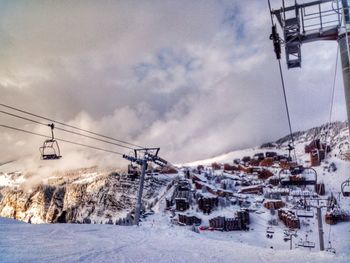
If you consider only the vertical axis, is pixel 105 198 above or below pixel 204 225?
above

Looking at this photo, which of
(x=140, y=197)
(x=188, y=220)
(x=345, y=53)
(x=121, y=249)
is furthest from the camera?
(x=188, y=220)

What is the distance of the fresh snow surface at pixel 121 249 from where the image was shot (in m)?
7.59

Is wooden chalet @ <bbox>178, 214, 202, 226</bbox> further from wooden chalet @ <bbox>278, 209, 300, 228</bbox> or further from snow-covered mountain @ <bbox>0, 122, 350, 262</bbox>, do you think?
wooden chalet @ <bbox>278, 209, 300, 228</bbox>

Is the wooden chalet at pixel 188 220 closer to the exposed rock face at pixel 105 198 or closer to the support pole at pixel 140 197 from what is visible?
the support pole at pixel 140 197

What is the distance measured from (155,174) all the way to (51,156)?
107 m

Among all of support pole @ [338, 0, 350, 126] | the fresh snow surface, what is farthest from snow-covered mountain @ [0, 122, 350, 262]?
support pole @ [338, 0, 350, 126]

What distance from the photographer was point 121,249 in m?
8.97

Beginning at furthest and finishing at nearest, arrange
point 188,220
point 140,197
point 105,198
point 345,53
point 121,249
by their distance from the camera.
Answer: point 105,198 < point 188,220 < point 140,197 < point 121,249 < point 345,53

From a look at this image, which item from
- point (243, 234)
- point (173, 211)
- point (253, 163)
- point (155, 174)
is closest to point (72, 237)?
point (243, 234)

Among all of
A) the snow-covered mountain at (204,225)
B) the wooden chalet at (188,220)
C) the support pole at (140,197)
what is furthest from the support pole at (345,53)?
the wooden chalet at (188,220)

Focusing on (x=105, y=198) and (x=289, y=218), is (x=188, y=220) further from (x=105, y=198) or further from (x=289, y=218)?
(x=105, y=198)

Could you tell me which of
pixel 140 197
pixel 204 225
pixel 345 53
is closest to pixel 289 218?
pixel 204 225

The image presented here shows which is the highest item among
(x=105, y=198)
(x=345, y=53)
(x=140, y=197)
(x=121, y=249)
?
(x=345, y=53)

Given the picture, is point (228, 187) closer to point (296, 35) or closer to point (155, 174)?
point (155, 174)
